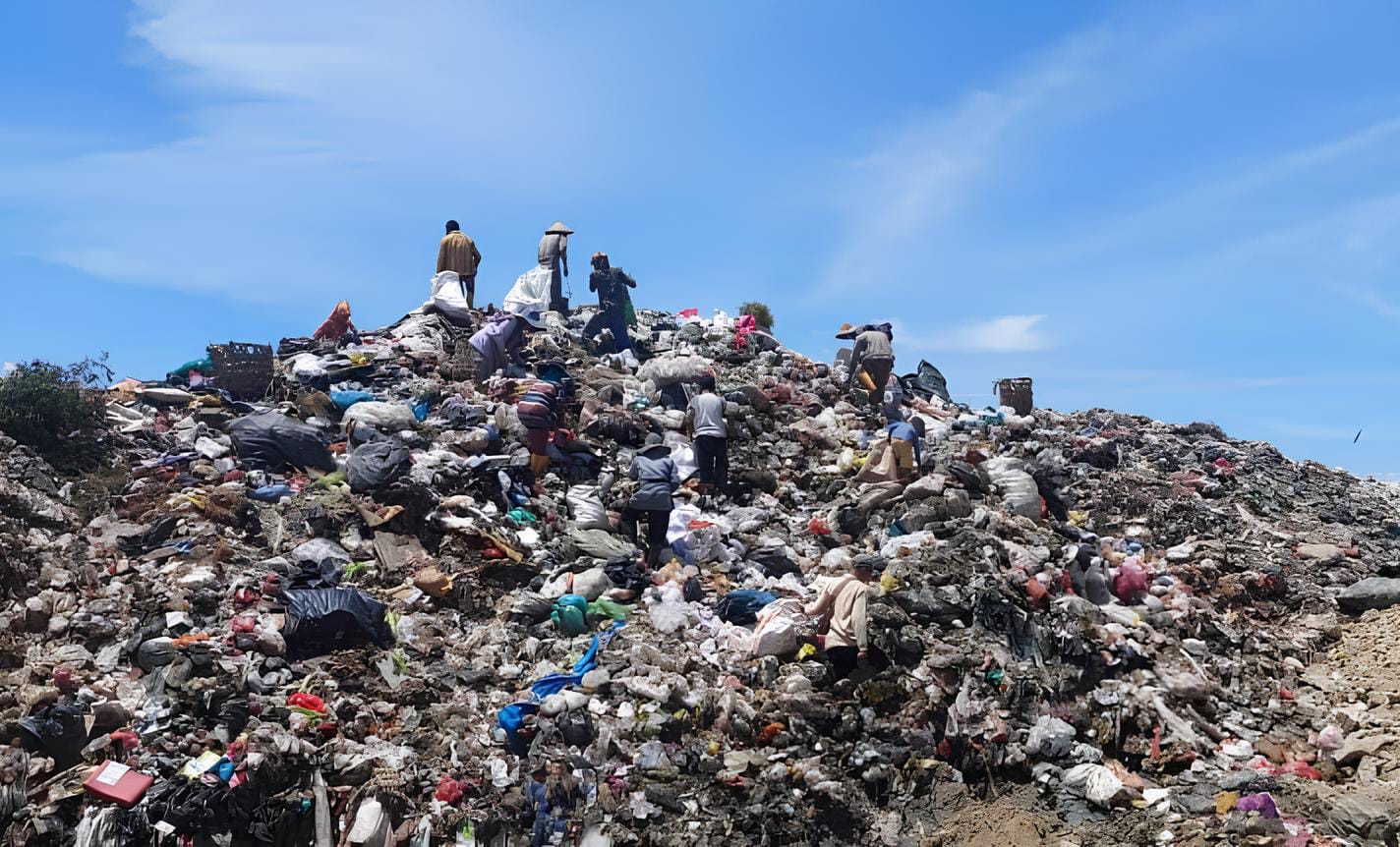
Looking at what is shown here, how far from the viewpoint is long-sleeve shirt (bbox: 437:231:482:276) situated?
13.1m

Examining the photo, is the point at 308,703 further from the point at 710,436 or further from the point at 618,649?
the point at 710,436

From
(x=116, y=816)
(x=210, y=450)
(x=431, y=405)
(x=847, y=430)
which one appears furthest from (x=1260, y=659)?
(x=210, y=450)

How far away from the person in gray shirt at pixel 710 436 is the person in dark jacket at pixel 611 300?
15.2ft

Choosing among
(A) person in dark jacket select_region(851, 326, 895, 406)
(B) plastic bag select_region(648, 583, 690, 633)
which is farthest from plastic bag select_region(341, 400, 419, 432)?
(A) person in dark jacket select_region(851, 326, 895, 406)

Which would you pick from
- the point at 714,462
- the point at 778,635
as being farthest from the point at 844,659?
the point at 714,462

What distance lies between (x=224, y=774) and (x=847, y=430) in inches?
313

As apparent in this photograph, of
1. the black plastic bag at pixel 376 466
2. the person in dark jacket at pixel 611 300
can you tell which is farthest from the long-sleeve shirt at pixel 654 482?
the person in dark jacket at pixel 611 300

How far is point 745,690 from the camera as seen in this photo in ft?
19.9

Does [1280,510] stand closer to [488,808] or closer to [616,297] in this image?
Result: [616,297]

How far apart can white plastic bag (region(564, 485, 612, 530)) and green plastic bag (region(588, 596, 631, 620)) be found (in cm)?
133

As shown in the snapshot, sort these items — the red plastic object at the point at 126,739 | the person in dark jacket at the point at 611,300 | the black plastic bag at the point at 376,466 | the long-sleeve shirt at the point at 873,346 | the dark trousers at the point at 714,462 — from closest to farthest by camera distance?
the red plastic object at the point at 126,739 < the black plastic bag at the point at 376,466 < the dark trousers at the point at 714,462 < the long-sleeve shirt at the point at 873,346 < the person in dark jacket at the point at 611,300

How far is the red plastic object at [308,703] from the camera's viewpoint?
18.3ft

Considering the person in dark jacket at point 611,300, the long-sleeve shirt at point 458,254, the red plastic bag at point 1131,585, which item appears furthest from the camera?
the person in dark jacket at point 611,300

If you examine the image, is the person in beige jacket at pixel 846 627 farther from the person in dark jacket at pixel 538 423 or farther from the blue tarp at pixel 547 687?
the person in dark jacket at pixel 538 423
